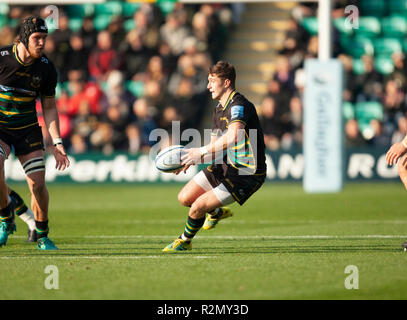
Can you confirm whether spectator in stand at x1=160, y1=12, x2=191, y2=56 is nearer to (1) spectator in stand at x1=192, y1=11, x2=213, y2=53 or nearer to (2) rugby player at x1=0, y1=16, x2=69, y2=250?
(1) spectator in stand at x1=192, y1=11, x2=213, y2=53

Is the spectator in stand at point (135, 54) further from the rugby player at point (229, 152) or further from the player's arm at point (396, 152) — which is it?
the player's arm at point (396, 152)

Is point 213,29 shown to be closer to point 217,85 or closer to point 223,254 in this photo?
point 217,85

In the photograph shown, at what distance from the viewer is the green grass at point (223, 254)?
6160 mm

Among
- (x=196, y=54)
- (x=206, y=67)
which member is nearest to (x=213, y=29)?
(x=196, y=54)

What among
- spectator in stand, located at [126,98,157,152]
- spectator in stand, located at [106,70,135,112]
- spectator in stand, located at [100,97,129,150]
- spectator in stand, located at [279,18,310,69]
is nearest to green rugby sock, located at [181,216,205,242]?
spectator in stand, located at [126,98,157,152]

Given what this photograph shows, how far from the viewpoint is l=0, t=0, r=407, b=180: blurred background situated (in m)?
18.6

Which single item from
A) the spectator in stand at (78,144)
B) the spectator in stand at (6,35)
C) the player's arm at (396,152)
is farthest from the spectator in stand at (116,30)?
the player's arm at (396,152)

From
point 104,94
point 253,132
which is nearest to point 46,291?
point 253,132

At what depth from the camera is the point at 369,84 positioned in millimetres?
19078

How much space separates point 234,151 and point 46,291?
8.92 feet

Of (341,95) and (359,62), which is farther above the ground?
(359,62)

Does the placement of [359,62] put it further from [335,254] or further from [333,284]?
[333,284]

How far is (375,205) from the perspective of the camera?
1352 cm
